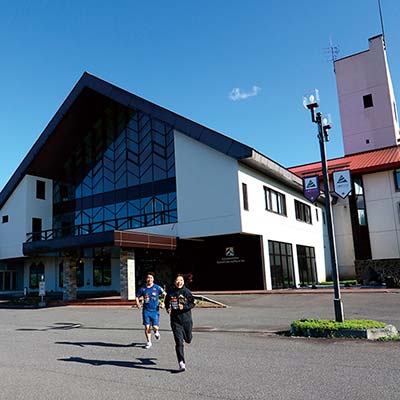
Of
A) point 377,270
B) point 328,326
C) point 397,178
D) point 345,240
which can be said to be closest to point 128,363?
point 328,326

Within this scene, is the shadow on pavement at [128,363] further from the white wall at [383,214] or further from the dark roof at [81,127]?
the white wall at [383,214]

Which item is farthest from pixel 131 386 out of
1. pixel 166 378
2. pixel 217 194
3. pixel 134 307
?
pixel 217 194

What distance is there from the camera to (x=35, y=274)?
111 ft

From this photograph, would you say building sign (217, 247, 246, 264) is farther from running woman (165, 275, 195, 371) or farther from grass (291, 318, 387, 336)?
running woman (165, 275, 195, 371)

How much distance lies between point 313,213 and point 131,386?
2917cm

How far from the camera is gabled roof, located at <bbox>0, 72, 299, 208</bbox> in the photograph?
22.3 m

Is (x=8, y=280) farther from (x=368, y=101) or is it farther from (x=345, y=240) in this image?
(x=368, y=101)

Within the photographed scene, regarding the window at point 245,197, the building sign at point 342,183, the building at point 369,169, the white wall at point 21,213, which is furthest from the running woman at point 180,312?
the white wall at point 21,213

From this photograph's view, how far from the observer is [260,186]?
2441 centimetres

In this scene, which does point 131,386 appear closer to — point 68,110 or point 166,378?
point 166,378

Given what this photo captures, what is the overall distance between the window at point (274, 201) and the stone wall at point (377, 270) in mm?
6059

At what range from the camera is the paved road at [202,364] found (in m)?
5.62

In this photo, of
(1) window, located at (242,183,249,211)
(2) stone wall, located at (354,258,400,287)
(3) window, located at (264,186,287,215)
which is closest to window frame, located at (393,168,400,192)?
(2) stone wall, located at (354,258,400,287)

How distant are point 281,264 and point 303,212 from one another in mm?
6947
